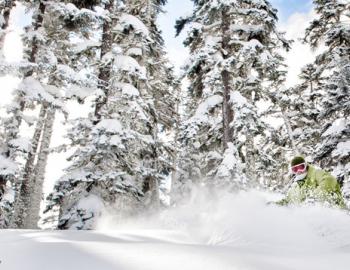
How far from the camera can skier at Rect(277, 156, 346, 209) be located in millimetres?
7078

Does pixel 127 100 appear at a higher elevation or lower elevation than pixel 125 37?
lower

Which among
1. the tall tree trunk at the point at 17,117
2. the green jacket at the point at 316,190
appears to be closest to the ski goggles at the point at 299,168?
the green jacket at the point at 316,190

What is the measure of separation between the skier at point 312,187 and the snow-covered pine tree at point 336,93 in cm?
864

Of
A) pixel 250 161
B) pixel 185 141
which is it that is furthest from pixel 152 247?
pixel 250 161

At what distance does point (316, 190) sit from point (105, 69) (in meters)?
9.49

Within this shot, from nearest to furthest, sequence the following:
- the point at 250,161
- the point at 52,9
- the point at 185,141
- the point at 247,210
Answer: the point at 247,210, the point at 52,9, the point at 185,141, the point at 250,161

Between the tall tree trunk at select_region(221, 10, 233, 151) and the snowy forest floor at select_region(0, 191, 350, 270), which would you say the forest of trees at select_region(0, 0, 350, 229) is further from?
the snowy forest floor at select_region(0, 191, 350, 270)

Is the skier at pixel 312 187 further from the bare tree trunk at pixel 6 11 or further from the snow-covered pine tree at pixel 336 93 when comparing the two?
the bare tree trunk at pixel 6 11

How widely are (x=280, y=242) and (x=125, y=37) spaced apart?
1229 cm

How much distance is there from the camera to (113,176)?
39.8ft

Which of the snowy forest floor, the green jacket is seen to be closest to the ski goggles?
the green jacket

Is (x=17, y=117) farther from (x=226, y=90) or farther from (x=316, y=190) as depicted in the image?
(x=316, y=190)

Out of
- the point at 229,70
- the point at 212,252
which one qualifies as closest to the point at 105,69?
the point at 229,70

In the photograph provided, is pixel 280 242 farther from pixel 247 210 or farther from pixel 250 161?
pixel 250 161
